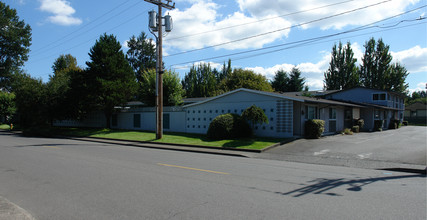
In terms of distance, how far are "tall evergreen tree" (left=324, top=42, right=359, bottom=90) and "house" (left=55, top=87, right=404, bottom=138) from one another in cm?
1811

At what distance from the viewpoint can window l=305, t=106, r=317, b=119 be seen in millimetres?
19938

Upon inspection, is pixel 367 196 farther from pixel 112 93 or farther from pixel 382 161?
pixel 112 93

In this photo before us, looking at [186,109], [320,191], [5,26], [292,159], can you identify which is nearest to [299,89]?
[186,109]

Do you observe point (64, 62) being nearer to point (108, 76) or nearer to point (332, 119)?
point (108, 76)

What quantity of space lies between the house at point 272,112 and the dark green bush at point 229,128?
182 centimetres

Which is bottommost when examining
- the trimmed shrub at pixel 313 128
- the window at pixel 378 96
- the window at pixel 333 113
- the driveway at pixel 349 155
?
the driveway at pixel 349 155

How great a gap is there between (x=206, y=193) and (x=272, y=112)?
14.2 meters

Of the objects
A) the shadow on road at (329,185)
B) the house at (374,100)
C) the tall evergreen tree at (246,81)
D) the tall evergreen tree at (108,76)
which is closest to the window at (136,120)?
the tall evergreen tree at (108,76)

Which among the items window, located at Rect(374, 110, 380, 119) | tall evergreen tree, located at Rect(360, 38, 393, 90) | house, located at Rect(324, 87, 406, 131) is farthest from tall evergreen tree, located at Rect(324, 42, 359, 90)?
window, located at Rect(374, 110, 380, 119)

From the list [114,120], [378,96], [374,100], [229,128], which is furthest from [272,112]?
[378,96]

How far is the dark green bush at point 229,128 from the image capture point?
1856cm

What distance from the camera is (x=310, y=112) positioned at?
801 inches

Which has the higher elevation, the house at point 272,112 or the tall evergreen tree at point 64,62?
the tall evergreen tree at point 64,62

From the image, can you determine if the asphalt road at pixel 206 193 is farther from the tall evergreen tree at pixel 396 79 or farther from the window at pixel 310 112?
the tall evergreen tree at pixel 396 79
